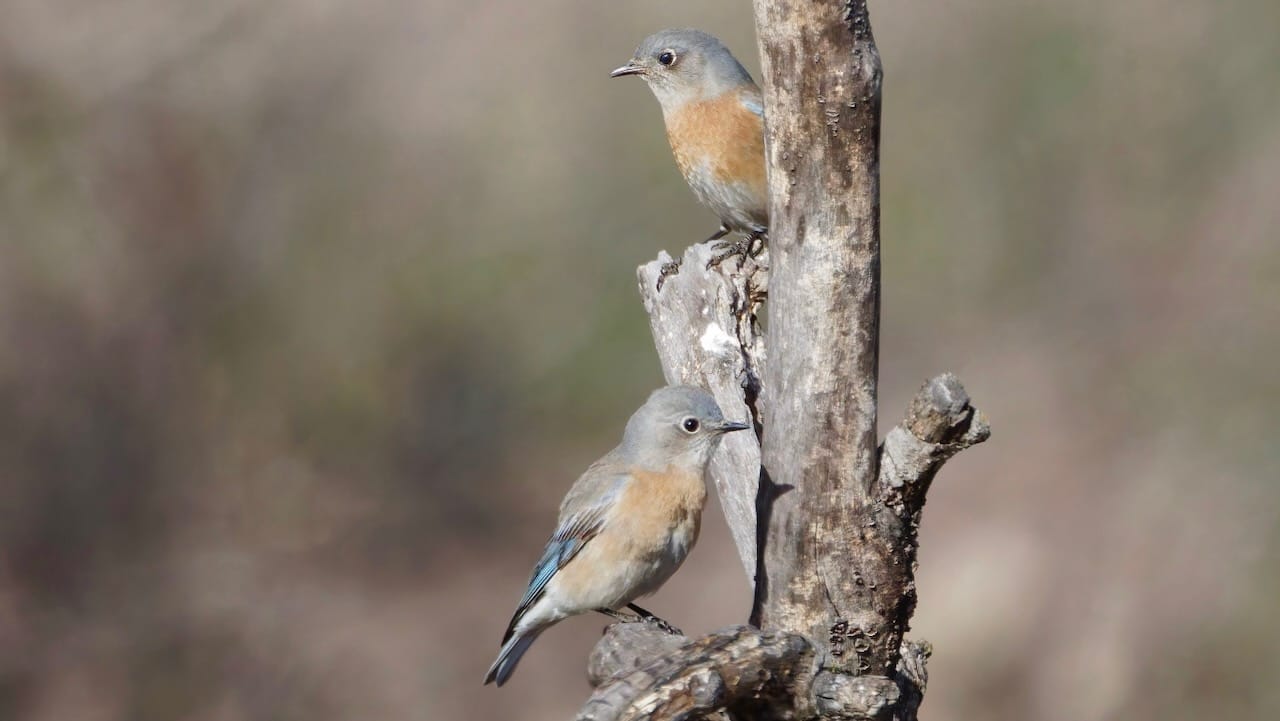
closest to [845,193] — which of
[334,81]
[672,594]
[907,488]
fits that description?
[907,488]

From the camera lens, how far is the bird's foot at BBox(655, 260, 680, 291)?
660 cm

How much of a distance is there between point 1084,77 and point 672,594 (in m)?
6.06

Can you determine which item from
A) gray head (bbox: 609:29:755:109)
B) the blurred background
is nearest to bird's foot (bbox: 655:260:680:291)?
gray head (bbox: 609:29:755:109)

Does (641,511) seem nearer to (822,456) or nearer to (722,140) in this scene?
(822,456)

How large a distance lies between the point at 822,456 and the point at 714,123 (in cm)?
303

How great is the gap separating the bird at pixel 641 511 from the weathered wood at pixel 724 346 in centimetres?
14

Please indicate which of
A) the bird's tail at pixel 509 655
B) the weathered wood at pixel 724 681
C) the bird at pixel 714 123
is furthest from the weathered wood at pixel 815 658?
the bird at pixel 714 123

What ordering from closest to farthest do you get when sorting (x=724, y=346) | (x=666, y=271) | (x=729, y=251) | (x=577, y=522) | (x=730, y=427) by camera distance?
(x=730, y=427), (x=724, y=346), (x=577, y=522), (x=666, y=271), (x=729, y=251)

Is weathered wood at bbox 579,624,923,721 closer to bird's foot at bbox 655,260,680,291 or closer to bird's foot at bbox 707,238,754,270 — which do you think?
bird's foot at bbox 655,260,680,291

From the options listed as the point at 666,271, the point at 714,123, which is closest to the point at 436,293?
the point at 714,123

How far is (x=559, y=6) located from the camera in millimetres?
14055

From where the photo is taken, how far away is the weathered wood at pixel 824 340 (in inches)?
178

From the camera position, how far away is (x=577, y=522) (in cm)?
640

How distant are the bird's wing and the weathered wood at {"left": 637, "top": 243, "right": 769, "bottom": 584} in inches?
18.4
